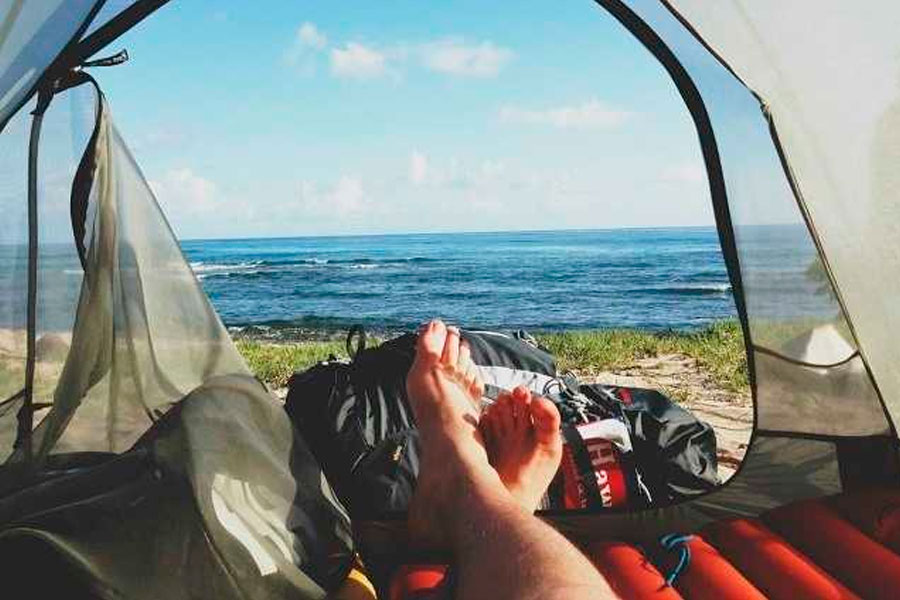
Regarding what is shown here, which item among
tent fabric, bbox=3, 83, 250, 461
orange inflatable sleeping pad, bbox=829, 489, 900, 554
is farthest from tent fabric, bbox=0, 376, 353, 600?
orange inflatable sleeping pad, bbox=829, 489, 900, 554

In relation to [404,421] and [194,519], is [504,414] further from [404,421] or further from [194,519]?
[194,519]

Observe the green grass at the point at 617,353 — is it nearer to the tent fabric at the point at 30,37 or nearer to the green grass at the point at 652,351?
the green grass at the point at 652,351

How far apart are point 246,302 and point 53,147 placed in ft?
62.1

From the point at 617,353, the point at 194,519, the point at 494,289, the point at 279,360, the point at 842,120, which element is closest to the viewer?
the point at 194,519

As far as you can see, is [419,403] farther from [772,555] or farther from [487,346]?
[772,555]

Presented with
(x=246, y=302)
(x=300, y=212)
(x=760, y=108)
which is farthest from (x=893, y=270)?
(x=300, y=212)

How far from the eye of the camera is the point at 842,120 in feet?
5.27

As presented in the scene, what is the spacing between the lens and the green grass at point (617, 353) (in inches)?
219

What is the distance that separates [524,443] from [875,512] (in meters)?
0.81

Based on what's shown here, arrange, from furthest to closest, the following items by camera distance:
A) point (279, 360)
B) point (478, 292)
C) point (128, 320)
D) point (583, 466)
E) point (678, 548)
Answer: point (478, 292) < point (279, 360) < point (583, 466) < point (128, 320) < point (678, 548)

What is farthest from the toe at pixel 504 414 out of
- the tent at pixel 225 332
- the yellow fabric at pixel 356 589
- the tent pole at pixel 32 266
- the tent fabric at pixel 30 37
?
the tent fabric at pixel 30 37

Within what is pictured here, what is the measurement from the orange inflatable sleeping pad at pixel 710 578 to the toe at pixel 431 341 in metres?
0.81

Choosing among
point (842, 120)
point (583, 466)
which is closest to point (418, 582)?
point (583, 466)

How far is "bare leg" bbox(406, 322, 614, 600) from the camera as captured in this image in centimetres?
121
